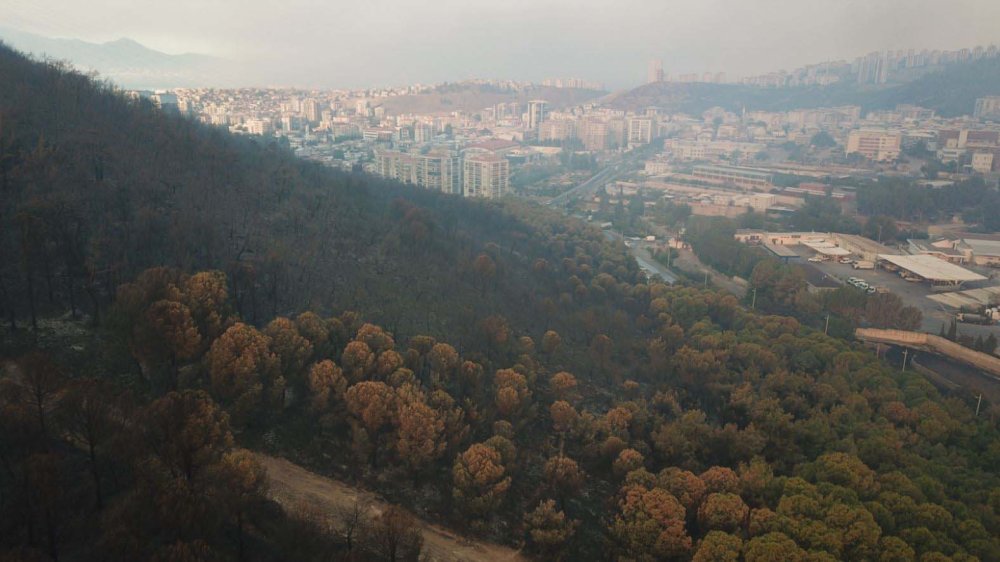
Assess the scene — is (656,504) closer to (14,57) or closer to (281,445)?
(281,445)

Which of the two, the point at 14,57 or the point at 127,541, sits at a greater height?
the point at 14,57

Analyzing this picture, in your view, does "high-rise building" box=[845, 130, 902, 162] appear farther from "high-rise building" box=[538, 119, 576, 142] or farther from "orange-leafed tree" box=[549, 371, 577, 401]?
"orange-leafed tree" box=[549, 371, 577, 401]

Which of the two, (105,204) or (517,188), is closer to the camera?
(105,204)

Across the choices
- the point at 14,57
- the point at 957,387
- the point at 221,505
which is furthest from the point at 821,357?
the point at 14,57

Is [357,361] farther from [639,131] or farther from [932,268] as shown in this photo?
[639,131]

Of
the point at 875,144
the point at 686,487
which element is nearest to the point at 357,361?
the point at 686,487

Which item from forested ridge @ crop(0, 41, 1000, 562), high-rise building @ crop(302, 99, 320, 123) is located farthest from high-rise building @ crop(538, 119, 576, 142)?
forested ridge @ crop(0, 41, 1000, 562)
